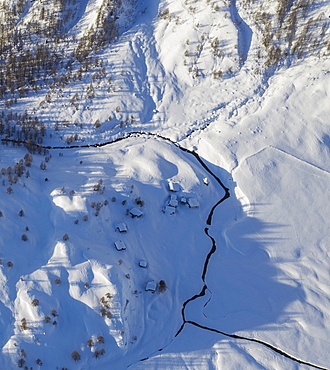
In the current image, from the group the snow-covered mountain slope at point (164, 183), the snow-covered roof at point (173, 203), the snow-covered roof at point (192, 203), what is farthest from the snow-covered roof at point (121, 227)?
the snow-covered roof at point (192, 203)

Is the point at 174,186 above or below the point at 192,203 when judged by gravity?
above

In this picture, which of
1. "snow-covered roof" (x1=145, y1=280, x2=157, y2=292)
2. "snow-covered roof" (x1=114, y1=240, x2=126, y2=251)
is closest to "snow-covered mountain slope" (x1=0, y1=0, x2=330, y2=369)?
"snow-covered roof" (x1=114, y1=240, x2=126, y2=251)

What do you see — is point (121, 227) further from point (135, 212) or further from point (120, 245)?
point (135, 212)

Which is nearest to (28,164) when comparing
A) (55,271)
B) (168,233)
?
(55,271)

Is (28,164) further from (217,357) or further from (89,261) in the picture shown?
(217,357)

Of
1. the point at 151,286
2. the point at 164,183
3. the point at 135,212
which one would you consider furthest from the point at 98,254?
the point at 164,183

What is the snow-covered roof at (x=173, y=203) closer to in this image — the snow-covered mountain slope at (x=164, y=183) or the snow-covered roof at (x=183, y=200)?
the snow-covered mountain slope at (x=164, y=183)

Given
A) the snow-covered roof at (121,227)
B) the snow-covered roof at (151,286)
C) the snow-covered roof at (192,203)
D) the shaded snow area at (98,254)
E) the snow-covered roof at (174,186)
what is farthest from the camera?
the snow-covered roof at (174,186)

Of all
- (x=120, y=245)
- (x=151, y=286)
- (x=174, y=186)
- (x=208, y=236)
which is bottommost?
(x=151, y=286)
